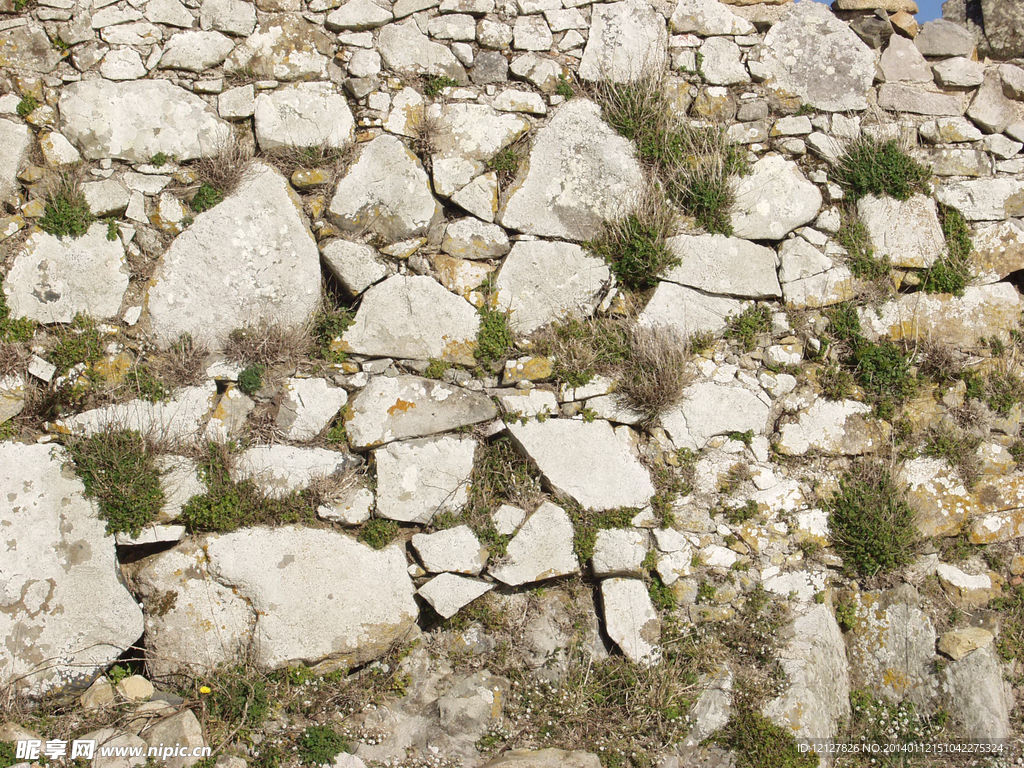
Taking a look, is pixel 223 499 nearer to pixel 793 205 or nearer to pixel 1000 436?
pixel 793 205

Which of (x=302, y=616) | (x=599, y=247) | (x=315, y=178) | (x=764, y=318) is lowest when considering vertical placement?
(x=302, y=616)

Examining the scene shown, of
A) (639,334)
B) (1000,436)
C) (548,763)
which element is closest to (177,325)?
(639,334)

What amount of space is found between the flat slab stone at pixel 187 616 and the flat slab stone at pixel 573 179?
2.90 m

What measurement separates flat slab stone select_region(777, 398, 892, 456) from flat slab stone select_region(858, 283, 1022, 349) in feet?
1.98

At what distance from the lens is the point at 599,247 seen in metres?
4.66

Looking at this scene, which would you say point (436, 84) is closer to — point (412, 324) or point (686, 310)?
point (412, 324)

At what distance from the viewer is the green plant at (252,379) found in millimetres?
4180

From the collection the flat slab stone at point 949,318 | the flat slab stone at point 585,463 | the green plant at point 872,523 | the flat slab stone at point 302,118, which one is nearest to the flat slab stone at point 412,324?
the flat slab stone at point 585,463

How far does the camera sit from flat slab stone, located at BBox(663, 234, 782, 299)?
4676mm

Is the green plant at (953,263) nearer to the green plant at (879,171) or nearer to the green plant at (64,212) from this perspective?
the green plant at (879,171)

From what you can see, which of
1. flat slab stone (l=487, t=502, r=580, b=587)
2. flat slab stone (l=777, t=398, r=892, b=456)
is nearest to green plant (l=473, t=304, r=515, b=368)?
flat slab stone (l=487, t=502, r=580, b=587)

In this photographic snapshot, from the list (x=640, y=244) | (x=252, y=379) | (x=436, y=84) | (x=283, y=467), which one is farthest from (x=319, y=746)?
(x=436, y=84)

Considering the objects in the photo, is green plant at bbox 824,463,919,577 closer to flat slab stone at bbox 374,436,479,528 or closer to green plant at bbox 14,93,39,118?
flat slab stone at bbox 374,436,479,528

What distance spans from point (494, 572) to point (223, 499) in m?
1.68
